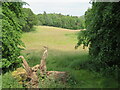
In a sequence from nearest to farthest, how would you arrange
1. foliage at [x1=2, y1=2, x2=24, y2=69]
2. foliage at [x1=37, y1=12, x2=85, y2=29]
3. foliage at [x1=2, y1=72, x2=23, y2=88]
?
foliage at [x1=2, y1=72, x2=23, y2=88], foliage at [x1=2, y1=2, x2=24, y2=69], foliage at [x1=37, y1=12, x2=85, y2=29]

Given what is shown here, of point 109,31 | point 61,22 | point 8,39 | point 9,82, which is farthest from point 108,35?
point 61,22

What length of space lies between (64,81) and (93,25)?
3441 mm

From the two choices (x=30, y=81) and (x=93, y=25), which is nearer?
(x=30, y=81)

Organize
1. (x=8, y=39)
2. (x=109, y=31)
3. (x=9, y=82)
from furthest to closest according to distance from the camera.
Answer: (x=8, y=39)
(x=109, y=31)
(x=9, y=82)

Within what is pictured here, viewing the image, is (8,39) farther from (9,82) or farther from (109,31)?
(109,31)

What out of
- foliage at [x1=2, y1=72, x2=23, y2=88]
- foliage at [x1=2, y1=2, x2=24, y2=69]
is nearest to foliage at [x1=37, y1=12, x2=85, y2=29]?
foliage at [x1=2, y1=2, x2=24, y2=69]

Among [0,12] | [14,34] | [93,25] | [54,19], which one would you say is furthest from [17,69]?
[54,19]

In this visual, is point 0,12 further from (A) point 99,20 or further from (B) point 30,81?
(A) point 99,20

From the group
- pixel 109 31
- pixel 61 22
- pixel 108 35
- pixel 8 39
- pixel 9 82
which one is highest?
pixel 61 22

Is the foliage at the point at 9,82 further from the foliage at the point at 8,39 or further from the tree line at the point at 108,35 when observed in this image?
the tree line at the point at 108,35

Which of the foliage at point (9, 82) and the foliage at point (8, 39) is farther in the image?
the foliage at point (8, 39)

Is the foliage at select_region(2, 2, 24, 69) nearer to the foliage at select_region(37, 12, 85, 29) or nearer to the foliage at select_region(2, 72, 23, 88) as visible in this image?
the foliage at select_region(2, 72, 23, 88)

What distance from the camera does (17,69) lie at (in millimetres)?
6805

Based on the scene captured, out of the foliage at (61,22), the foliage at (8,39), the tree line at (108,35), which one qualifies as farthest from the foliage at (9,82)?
the foliage at (61,22)
